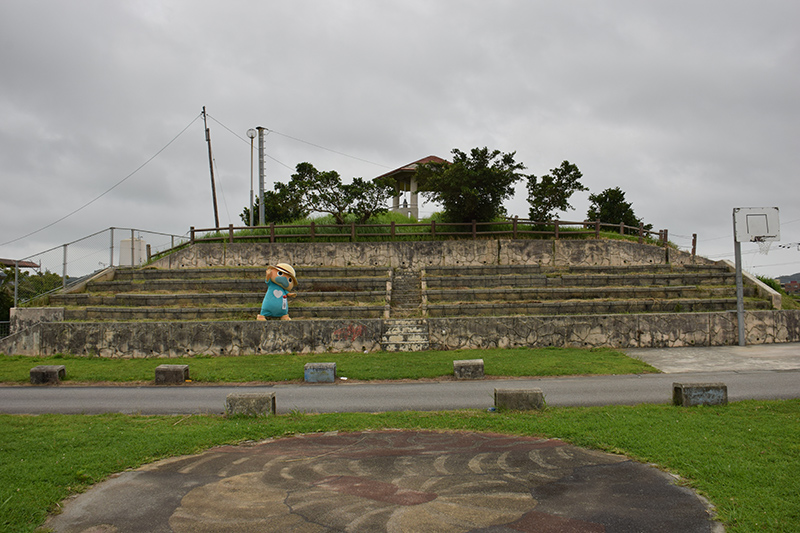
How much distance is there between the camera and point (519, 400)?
9656 mm

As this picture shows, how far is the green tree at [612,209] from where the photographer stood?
39531mm

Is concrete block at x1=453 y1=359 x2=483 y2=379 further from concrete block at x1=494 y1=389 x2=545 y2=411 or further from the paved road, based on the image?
concrete block at x1=494 y1=389 x2=545 y2=411

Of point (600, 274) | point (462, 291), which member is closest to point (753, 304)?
point (600, 274)

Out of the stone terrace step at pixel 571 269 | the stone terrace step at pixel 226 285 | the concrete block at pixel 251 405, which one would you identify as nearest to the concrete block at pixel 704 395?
the concrete block at pixel 251 405

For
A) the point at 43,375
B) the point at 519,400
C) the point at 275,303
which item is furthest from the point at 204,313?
the point at 519,400

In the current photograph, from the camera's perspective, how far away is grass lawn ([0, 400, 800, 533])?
211 inches

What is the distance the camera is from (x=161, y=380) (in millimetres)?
14266

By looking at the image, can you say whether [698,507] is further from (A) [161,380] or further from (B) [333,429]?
(A) [161,380]

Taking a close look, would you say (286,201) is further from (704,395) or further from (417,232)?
(704,395)

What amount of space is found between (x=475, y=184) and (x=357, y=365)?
15692mm

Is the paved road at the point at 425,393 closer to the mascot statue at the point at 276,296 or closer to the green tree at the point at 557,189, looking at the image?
the mascot statue at the point at 276,296

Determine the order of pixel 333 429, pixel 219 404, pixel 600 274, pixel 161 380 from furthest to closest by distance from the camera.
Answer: pixel 600 274 < pixel 161 380 < pixel 219 404 < pixel 333 429

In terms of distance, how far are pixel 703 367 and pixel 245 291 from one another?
1722cm

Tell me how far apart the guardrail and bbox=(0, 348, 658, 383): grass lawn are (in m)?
10.7
